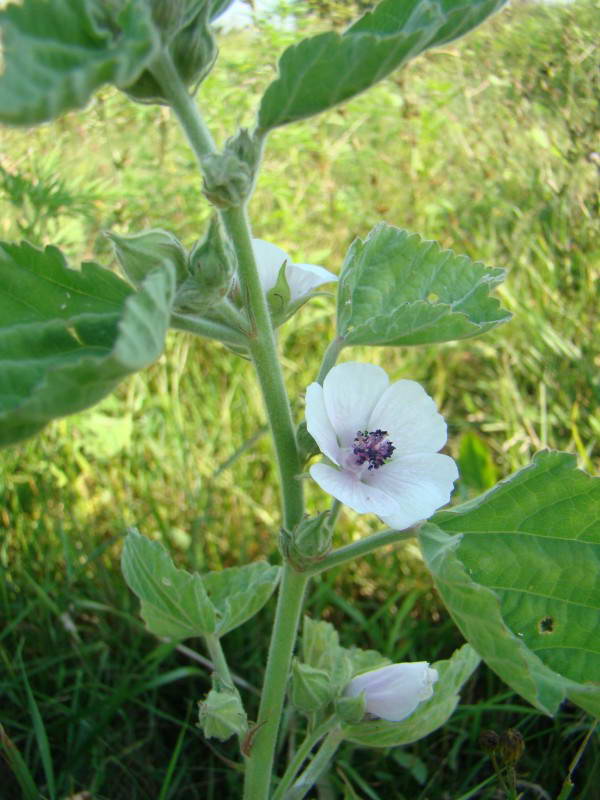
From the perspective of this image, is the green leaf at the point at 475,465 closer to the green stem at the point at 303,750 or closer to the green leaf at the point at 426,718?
the green leaf at the point at 426,718

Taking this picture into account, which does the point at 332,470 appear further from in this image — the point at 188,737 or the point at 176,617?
the point at 188,737

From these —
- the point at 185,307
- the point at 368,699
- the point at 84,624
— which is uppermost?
the point at 185,307

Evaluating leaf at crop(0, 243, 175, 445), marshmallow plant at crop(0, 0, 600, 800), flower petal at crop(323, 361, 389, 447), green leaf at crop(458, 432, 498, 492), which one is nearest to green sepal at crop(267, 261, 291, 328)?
marshmallow plant at crop(0, 0, 600, 800)

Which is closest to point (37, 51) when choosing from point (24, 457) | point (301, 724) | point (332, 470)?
point (332, 470)

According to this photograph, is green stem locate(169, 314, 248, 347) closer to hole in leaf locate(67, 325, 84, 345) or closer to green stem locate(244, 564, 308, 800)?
hole in leaf locate(67, 325, 84, 345)

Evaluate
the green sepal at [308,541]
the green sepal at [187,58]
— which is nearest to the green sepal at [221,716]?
the green sepal at [308,541]

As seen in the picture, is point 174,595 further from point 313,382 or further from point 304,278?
point 304,278

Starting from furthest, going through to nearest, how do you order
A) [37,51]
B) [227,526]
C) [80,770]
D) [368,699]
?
[227,526] → [80,770] → [368,699] → [37,51]
